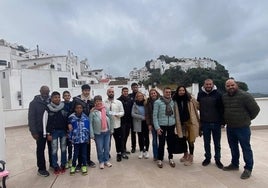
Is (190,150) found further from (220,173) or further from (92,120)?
(92,120)

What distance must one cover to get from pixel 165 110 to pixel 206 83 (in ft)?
2.80

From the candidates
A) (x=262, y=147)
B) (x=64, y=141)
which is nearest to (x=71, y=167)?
(x=64, y=141)

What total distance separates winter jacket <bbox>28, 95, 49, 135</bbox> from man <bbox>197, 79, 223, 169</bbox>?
2774 mm

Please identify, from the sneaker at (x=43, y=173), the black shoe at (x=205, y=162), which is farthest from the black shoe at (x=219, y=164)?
the sneaker at (x=43, y=173)

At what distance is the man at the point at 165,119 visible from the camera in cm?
427

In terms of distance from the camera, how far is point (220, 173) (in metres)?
3.86

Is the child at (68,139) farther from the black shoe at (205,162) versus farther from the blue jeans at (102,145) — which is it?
the black shoe at (205,162)

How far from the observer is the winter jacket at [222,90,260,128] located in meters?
3.66

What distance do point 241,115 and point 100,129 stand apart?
241cm

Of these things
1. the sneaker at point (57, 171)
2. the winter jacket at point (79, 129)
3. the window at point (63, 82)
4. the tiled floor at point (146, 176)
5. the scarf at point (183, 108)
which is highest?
the window at point (63, 82)

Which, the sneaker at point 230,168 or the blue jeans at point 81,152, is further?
the blue jeans at point 81,152

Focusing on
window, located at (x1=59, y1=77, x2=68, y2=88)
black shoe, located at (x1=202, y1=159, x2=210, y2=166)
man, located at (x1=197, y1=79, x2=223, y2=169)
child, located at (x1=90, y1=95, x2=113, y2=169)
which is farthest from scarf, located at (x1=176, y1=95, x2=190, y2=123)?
window, located at (x1=59, y1=77, x2=68, y2=88)

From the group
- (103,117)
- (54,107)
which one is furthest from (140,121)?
(54,107)

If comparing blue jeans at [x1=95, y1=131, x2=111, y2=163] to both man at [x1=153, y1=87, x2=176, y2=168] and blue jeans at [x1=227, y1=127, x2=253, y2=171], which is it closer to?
man at [x1=153, y1=87, x2=176, y2=168]
